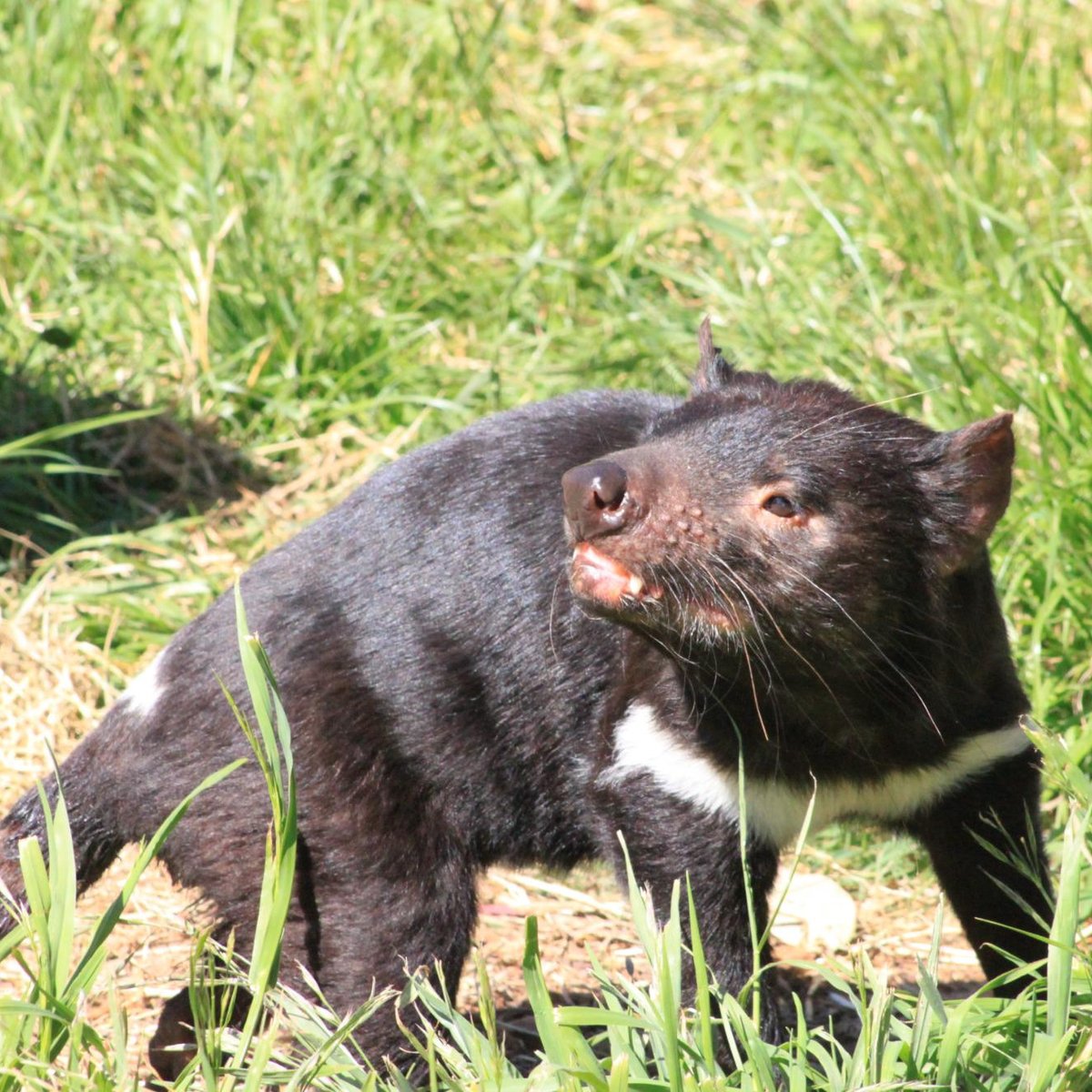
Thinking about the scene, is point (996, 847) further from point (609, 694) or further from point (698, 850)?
point (609, 694)

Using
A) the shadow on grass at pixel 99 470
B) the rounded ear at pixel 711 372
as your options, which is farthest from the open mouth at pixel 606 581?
the shadow on grass at pixel 99 470

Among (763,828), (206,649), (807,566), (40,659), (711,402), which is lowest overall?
(40,659)

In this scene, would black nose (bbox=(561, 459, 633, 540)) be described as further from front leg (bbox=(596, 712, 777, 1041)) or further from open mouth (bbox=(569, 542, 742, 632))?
front leg (bbox=(596, 712, 777, 1041))

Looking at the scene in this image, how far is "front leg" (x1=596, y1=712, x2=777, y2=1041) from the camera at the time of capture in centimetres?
315

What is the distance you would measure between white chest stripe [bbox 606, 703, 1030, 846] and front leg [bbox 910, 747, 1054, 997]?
0.14ft

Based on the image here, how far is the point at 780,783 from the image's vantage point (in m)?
3.21

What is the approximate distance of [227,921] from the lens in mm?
3303

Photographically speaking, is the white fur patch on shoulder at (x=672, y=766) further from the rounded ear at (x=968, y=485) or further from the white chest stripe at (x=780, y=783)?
the rounded ear at (x=968, y=485)

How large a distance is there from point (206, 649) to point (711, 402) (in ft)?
3.66

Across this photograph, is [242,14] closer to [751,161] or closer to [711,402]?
[751,161]

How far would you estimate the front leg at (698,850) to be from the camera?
3.15 m

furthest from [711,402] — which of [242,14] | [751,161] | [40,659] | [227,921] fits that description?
[242,14]

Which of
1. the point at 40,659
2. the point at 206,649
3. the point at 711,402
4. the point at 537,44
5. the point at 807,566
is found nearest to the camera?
the point at 807,566

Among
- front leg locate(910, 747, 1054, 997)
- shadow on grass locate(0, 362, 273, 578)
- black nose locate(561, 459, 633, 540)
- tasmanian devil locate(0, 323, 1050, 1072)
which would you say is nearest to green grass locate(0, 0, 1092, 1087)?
shadow on grass locate(0, 362, 273, 578)
